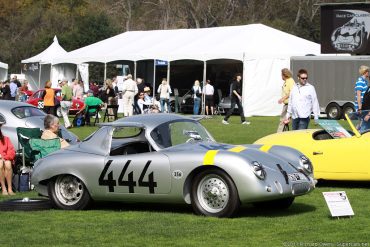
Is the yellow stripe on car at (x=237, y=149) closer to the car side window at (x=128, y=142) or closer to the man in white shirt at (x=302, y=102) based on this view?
the car side window at (x=128, y=142)

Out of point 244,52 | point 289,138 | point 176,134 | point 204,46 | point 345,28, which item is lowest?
point 289,138

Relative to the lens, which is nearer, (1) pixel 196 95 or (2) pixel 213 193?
(2) pixel 213 193

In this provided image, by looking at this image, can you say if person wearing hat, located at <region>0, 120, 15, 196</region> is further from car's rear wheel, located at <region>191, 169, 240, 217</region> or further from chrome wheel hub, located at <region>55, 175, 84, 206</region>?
car's rear wheel, located at <region>191, 169, 240, 217</region>

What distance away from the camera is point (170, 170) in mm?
9773

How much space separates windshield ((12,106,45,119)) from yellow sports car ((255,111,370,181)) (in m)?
6.62

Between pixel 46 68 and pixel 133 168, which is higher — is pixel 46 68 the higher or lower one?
Answer: the higher one

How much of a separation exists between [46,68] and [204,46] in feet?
→ 50.4

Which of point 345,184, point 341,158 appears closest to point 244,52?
point 345,184

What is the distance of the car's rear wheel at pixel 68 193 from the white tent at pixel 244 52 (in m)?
25.1

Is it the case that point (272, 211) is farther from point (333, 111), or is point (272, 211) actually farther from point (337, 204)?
point (333, 111)

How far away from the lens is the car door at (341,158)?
12109mm

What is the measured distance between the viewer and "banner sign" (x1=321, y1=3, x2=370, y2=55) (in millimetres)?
36750

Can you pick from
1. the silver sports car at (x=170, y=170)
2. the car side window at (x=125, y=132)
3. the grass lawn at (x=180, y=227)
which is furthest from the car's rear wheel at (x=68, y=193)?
the car side window at (x=125, y=132)

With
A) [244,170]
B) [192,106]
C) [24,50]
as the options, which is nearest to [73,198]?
[244,170]
